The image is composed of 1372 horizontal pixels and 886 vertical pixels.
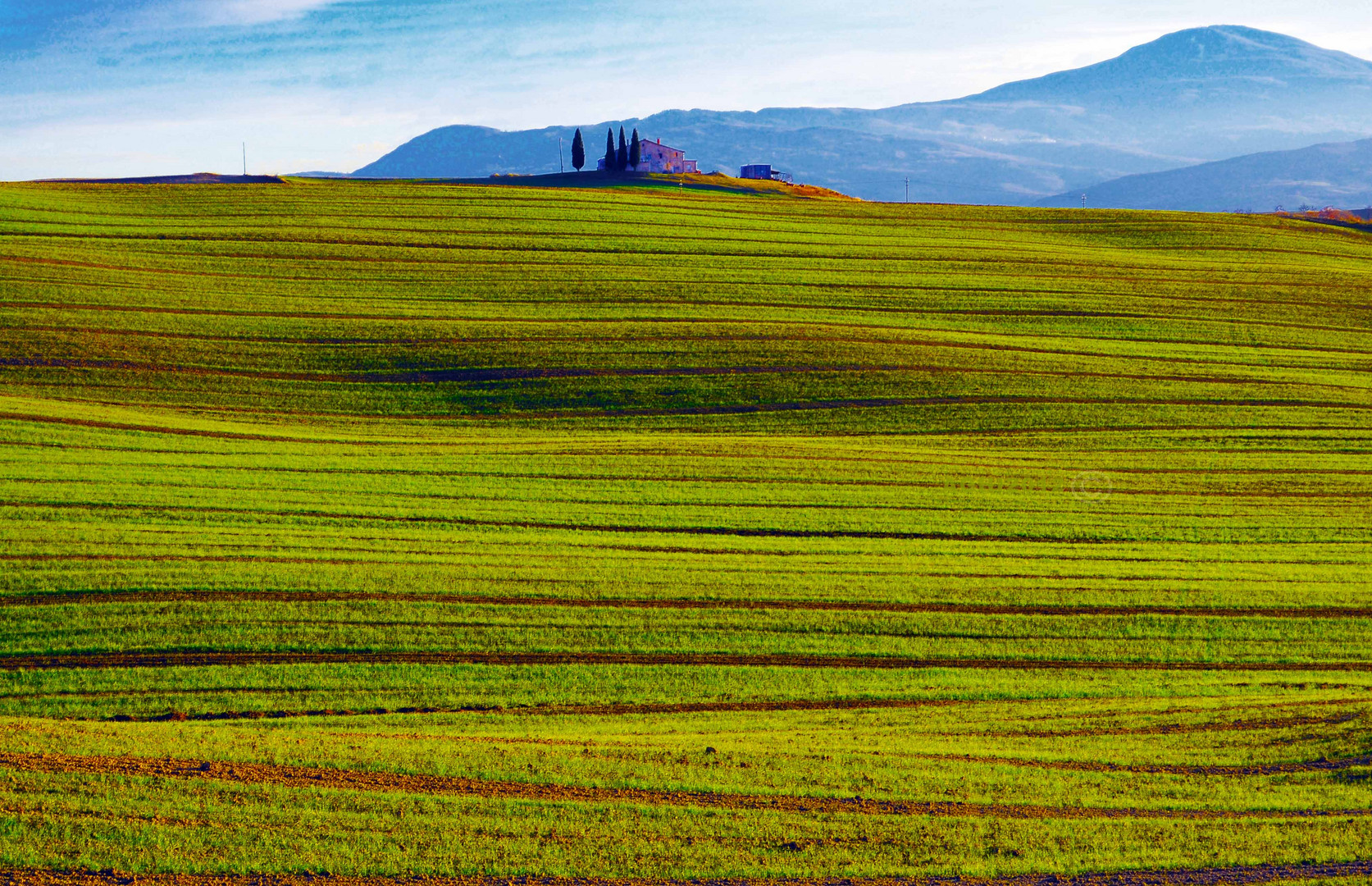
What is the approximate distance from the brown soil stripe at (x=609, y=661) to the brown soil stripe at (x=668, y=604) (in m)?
1.98

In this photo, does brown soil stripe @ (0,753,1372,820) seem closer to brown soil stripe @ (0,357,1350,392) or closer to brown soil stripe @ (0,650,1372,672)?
brown soil stripe @ (0,650,1372,672)

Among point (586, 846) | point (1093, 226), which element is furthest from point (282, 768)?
point (1093, 226)

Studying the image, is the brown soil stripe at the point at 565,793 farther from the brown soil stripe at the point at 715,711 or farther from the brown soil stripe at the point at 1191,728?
Answer: the brown soil stripe at the point at 715,711

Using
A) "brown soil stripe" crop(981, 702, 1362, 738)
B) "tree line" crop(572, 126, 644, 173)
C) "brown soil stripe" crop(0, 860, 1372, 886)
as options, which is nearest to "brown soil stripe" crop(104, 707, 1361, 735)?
"brown soil stripe" crop(981, 702, 1362, 738)

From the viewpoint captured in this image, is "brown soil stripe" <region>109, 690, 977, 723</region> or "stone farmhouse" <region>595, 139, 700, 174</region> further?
"stone farmhouse" <region>595, 139, 700, 174</region>

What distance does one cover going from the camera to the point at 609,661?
68.9 ft

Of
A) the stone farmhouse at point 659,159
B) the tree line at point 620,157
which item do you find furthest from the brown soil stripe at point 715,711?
the stone farmhouse at point 659,159

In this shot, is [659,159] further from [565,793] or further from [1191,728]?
[565,793]

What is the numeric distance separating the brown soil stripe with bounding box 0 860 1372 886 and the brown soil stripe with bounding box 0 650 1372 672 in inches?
312

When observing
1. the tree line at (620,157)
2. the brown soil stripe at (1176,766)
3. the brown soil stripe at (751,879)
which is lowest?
the brown soil stripe at (1176,766)

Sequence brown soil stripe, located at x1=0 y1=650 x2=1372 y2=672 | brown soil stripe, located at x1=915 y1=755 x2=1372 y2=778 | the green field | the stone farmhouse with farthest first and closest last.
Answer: the stone farmhouse < brown soil stripe, located at x1=0 y1=650 x2=1372 y2=672 < brown soil stripe, located at x1=915 y1=755 x2=1372 y2=778 < the green field

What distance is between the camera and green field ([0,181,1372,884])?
46.9 feet

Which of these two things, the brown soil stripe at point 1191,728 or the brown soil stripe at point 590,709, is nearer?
the brown soil stripe at point 1191,728

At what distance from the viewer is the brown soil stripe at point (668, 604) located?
22.1 metres
